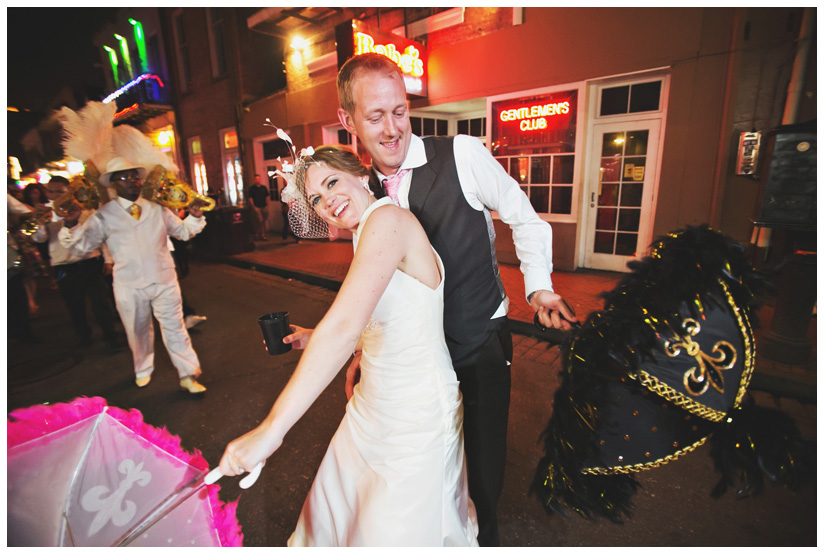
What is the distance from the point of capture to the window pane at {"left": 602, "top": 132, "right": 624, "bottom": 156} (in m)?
6.18

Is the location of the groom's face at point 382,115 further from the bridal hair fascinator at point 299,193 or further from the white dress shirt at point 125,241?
the white dress shirt at point 125,241

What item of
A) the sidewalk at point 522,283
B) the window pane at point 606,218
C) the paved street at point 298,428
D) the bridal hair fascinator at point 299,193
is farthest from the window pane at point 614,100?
the bridal hair fascinator at point 299,193

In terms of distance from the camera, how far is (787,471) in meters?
1.09

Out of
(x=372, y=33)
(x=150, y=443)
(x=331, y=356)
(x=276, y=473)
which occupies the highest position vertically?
(x=372, y=33)

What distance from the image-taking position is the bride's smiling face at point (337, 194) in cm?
153

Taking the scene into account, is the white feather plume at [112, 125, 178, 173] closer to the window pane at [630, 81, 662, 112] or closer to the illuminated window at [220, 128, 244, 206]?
the window pane at [630, 81, 662, 112]

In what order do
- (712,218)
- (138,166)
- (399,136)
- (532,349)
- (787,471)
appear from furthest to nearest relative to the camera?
(712,218), (532,349), (138,166), (399,136), (787,471)

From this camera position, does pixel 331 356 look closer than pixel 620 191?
Yes

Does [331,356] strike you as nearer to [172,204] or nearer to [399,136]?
[399,136]

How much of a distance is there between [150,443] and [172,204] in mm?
3216

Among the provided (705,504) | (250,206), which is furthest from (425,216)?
(250,206)

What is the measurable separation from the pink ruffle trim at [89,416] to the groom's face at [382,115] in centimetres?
137

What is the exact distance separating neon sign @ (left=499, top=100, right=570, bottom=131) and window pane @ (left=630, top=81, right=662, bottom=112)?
0.92 m

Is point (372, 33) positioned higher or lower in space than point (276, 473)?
higher
